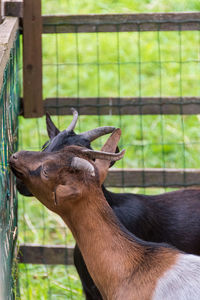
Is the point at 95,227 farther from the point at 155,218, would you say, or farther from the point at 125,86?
the point at 125,86

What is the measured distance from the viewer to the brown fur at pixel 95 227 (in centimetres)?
424

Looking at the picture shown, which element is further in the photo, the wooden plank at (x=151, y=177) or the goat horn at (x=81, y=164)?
the wooden plank at (x=151, y=177)

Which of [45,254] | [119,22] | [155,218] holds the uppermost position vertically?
[119,22]

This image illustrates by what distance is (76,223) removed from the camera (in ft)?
14.2

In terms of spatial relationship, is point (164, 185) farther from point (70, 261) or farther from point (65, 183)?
point (65, 183)

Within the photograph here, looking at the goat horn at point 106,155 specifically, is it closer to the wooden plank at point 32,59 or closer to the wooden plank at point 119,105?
the wooden plank at point 32,59

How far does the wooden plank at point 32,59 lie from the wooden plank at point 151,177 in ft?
3.05

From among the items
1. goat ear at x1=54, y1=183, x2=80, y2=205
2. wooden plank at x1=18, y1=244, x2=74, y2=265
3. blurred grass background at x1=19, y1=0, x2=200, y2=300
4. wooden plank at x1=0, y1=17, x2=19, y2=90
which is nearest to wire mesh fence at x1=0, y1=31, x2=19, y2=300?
wooden plank at x1=0, y1=17, x2=19, y2=90

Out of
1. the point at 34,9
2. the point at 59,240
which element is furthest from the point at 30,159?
the point at 59,240

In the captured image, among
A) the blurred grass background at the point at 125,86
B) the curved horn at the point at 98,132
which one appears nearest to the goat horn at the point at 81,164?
the curved horn at the point at 98,132

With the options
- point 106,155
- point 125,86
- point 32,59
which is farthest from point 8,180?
point 125,86

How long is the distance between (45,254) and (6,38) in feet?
7.80

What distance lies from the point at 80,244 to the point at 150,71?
5.84 metres

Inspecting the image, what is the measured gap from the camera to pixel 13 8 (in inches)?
222
